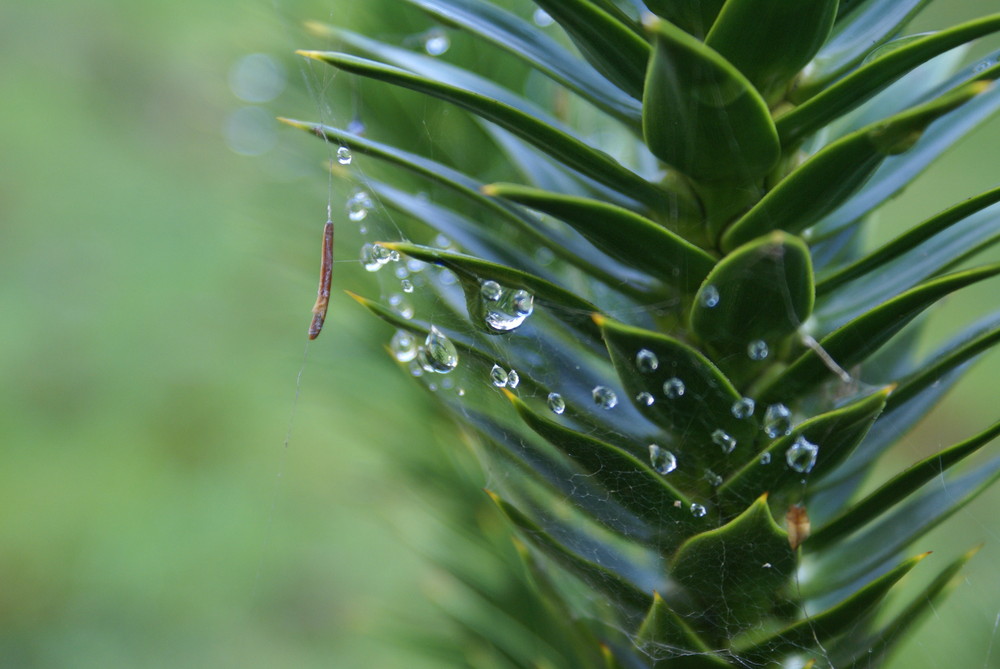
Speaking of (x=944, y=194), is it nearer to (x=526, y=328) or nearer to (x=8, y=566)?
(x=526, y=328)

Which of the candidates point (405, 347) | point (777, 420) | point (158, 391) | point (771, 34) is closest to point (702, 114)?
point (771, 34)

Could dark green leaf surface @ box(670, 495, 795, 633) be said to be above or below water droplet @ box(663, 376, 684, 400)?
below

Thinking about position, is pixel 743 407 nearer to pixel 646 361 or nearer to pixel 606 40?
pixel 646 361

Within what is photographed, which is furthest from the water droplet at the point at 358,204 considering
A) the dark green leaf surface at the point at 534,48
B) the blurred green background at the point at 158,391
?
the blurred green background at the point at 158,391

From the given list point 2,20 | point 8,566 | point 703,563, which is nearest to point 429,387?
point 703,563

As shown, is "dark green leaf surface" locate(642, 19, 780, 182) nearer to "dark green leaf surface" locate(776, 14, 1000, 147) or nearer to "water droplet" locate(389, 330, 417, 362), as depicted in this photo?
"dark green leaf surface" locate(776, 14, 1000, 147)

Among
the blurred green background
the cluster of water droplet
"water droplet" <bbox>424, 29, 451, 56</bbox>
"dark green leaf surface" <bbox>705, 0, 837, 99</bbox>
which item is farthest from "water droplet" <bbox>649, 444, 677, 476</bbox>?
the blurred green background
